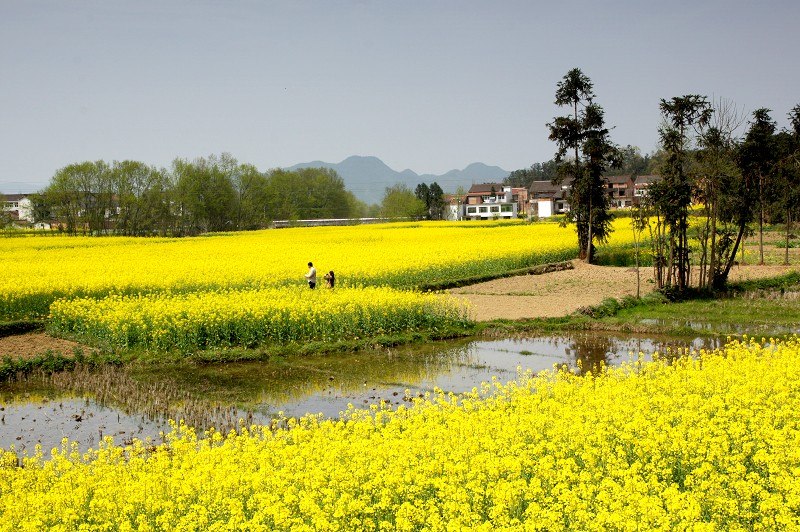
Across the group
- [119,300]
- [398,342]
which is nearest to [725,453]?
[398,342]

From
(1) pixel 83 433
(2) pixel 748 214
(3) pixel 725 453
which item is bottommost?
(1) pixel 83 433

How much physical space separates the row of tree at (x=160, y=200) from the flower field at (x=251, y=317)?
225ft

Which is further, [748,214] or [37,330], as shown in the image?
[748,214]

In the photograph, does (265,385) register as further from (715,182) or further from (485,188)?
(485,188)

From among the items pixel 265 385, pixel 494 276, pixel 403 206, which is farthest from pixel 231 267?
pixel 403 206

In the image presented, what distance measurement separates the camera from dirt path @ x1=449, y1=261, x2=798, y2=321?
25250 mm

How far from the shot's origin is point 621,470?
793 centimetres

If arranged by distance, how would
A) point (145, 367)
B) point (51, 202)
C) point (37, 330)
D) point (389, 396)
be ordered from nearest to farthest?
point (389, 396) → point (145, 367) → point (37, 330) → point (51, 202)

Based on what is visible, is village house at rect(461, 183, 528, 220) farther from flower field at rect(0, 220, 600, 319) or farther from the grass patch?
the grass patch

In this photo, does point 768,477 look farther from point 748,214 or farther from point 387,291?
point 748,214

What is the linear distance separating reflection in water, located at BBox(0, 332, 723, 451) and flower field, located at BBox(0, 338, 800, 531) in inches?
128

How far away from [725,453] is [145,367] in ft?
47.0

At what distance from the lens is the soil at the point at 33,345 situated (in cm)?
2041

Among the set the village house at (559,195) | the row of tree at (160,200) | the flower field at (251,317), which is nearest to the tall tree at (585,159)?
the flower field at (251,317)
